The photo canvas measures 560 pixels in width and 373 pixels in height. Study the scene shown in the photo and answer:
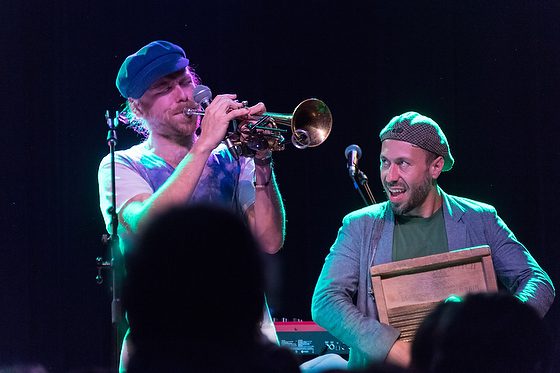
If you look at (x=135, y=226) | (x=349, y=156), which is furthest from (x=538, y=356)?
(x=349, y=156)

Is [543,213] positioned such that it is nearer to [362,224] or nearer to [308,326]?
[308,326]

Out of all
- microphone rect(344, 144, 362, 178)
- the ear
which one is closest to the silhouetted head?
the ear

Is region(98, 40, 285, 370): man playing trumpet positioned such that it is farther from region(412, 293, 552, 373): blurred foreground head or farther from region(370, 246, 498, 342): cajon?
region(412, 293, 552, 373): blurred foreground head

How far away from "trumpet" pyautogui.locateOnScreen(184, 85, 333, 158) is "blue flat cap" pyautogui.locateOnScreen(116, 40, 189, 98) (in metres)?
0.19

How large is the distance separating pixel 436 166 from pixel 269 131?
0.93 metres

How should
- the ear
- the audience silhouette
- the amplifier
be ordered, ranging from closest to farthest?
the audience silhouette < the ear < the amplifier

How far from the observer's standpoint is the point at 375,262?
13.5 ft

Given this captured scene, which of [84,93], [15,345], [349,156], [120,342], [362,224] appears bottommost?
[15,345]

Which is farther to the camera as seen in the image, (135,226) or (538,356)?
(135,226)

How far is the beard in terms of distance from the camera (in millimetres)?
4195

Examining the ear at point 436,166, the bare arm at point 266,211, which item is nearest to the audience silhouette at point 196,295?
the bare arm at point 266,211

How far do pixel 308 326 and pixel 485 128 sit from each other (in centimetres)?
240

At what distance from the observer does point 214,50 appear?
643cm

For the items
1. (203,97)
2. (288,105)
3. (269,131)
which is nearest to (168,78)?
(203,97)
